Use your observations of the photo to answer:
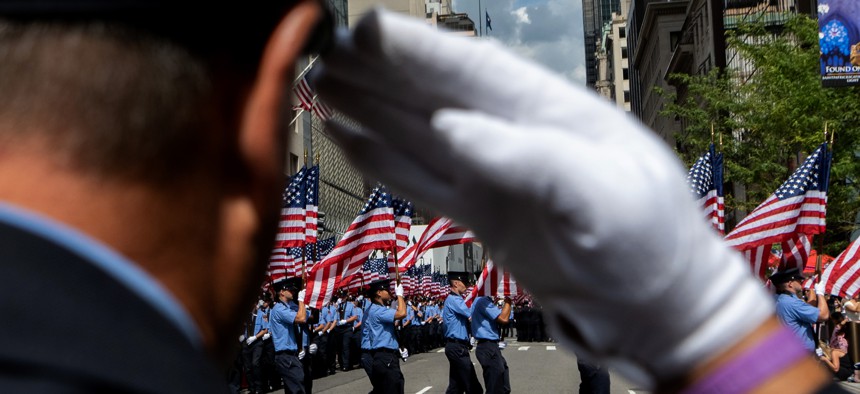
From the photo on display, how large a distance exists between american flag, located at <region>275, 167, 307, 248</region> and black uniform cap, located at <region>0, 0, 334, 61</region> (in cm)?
1575

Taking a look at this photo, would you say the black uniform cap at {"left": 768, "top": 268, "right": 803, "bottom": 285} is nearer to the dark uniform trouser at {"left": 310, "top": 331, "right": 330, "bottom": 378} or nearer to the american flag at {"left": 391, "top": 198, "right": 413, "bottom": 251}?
the american flag at {"left": 391, "top": 198, "right": 413, "bottom": 251}

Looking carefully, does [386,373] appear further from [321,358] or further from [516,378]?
[321,358]

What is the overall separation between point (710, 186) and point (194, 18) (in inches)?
661

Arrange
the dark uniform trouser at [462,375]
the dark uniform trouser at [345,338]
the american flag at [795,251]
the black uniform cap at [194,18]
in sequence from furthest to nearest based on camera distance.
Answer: the dark uniform trouser at [345,338] → the dark uniform trouser at [462,375] → the american flag at [795,251] → the black uniform cap at [194,18]

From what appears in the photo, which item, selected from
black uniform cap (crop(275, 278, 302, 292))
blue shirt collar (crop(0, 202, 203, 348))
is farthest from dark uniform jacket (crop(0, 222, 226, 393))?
black uniform cap (crop(275, 278, 302, 292))

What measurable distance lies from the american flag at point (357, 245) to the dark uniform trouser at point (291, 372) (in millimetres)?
999

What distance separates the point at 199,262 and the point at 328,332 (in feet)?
90.3

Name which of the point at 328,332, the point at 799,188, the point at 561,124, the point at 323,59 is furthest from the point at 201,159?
the point at 328,332

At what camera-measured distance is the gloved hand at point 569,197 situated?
0.96 metres

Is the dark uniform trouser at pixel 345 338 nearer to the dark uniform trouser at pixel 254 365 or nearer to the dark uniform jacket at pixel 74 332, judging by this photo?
the dark uniform trouser at pixel 254 365

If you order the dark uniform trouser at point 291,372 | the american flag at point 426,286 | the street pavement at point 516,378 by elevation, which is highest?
the american flag at point 426,286

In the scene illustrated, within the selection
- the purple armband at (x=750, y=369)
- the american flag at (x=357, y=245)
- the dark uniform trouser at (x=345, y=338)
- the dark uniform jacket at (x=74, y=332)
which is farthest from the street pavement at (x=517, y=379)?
the dark uniform jacket at (x=74, y=332)

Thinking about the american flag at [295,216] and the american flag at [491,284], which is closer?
the american flag at [491,284]

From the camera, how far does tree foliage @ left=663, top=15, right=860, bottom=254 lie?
78.1 ft
